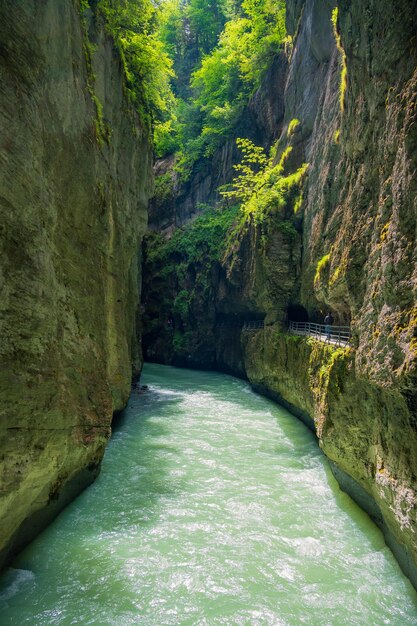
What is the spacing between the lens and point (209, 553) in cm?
702

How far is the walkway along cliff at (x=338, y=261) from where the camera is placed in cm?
621

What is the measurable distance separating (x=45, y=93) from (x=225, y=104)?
2921cm

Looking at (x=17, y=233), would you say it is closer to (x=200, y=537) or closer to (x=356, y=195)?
(x=200, y=537)

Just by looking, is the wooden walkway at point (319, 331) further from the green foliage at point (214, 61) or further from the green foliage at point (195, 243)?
the green foliage at point (214, 61)

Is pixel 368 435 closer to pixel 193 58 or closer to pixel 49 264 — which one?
pixel 49 264

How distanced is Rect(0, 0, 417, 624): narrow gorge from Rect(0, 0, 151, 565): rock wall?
0.14 feet

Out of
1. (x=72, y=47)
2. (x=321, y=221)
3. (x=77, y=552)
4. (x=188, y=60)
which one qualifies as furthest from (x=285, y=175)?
(x=188, y=60)

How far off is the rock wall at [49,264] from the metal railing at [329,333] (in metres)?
6.99

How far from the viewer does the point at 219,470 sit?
1068 centimetres

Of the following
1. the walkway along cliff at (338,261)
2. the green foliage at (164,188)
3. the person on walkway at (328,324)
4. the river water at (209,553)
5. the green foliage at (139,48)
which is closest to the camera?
the river water at (209,553)

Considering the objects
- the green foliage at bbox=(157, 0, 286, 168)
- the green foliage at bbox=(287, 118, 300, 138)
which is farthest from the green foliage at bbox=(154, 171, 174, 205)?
the green foliage at bbox=(287, 118, 300, 138)

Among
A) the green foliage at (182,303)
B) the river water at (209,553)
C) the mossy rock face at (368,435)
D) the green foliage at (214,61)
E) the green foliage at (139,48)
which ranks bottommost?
the river water at (209,553)

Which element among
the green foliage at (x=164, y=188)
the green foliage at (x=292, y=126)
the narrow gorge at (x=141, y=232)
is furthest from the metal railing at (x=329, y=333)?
the green foliage at (x=164, y=188)

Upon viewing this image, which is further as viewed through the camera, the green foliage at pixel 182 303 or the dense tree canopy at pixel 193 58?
the green foliage at pixel 182 303
